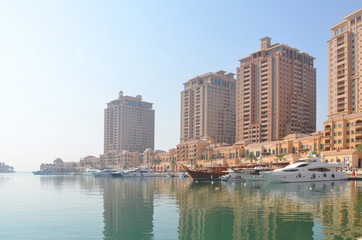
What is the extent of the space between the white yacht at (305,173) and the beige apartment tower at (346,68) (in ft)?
279

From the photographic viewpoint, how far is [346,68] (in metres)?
157

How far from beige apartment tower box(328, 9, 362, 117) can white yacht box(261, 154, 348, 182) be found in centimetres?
8505

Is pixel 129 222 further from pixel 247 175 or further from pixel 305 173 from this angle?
pixel 247 175

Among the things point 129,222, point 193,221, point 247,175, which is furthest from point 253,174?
point 129,222

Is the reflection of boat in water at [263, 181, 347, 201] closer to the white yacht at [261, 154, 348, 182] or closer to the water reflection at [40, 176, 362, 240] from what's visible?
the white yacht at [261, 154, 348, 182]

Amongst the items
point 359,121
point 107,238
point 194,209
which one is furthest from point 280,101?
point 107,238

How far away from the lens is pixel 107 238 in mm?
23500

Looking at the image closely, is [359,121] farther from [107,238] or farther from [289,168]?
[107,238]

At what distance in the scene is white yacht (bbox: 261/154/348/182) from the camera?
238ft

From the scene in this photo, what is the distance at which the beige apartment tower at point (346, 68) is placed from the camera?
153m

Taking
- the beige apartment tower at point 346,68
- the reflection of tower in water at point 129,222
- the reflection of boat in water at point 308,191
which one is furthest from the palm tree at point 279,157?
the reflection of tower in water at point 129,222

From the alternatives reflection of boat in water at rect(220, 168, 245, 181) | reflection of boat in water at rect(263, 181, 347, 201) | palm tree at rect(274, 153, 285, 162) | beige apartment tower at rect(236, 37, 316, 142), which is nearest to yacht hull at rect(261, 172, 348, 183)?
reflection of boat in water at rect(263, 181, 347, 201)

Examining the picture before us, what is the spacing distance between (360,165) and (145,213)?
316 ft

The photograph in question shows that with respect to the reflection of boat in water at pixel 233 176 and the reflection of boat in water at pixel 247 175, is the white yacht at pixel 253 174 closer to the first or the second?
the reflection of boat in water at pixel 247 175
